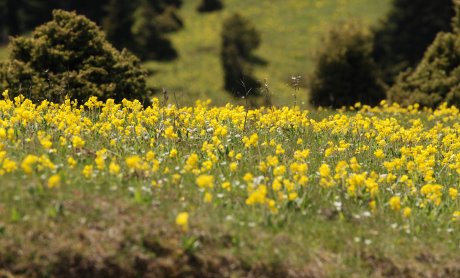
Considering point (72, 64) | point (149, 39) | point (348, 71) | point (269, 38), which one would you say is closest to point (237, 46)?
point (149, 39)

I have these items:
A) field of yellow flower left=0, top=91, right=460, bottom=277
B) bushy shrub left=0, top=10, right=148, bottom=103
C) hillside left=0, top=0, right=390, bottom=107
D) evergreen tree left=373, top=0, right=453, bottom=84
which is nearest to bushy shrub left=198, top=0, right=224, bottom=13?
hillside left=0, top=0, right=390, bottom=107

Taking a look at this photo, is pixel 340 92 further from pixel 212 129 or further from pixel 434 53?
pixel 212 129

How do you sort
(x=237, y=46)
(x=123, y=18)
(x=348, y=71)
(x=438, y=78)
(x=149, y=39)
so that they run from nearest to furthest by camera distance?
(x=438, y=78)
(x=348, y=71)
(x=123, y=18)
(x=237, y=46)
(x=149, y=39)

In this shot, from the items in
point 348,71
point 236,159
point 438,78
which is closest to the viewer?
point 236,159

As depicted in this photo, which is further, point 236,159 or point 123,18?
point 123,18

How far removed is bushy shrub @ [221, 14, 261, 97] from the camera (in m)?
56.6

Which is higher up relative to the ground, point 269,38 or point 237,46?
point 269,38

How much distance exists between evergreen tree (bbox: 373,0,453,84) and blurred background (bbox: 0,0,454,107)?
74 mm

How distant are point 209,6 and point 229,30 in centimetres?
1931

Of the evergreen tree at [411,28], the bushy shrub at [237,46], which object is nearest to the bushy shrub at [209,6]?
the bushy shrub at [237,46]

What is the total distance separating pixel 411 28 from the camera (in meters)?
57.8

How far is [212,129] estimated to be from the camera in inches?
485

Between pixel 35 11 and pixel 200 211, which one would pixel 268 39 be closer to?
pixel 35 11

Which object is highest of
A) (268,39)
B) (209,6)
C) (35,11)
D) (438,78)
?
(209,6)
